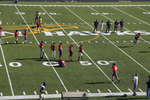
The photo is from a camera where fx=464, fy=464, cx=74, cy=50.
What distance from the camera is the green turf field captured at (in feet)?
94.9

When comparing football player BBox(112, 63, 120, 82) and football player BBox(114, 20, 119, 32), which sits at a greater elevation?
football player BBox(112, 63, 120, 82)

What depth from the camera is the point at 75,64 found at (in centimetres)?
3338

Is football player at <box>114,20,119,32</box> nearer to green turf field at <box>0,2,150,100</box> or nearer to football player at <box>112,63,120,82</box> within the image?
green turf field at <box>0,2,150,100</box>

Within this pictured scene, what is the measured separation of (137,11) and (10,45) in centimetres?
2329

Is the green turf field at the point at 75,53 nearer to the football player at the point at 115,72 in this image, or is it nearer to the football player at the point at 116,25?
the football player at the point at 115,72

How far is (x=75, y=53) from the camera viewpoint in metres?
36.4

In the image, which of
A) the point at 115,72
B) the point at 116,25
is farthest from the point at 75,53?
the point at 116,25

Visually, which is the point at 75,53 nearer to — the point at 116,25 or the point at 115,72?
the point at 115,72

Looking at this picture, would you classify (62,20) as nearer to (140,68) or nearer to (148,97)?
(140,68)

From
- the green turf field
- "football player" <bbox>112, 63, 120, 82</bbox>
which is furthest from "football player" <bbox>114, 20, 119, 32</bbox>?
"football player" <bbox>112, 63, 120, 82</bbox>

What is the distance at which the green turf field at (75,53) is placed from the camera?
94.9 feet

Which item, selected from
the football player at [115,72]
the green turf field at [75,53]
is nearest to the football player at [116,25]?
the green turf field at [75,53]

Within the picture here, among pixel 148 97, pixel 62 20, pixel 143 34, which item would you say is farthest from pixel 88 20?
pixel 148 97

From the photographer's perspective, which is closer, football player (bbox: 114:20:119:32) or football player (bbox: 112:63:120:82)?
football player (bbox: 112:63:120:82)
